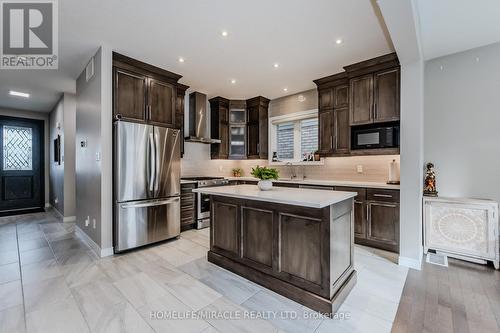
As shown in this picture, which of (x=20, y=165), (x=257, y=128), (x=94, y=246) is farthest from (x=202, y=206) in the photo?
(x=20, y=165)

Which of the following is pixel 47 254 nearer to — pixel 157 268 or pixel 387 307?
pixel 157 268

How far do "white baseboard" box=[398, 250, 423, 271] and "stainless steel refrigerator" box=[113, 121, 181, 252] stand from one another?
131 inches

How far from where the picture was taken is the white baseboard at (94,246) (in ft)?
10.2

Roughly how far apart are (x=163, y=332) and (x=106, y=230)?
199 centimetres

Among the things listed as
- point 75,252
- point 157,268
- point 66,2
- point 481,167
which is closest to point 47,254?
point 75,252

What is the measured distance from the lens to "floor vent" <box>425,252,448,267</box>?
2887 mm

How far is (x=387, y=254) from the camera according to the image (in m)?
3.17

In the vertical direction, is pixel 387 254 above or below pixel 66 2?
below

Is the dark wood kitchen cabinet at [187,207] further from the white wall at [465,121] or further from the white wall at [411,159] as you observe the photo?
the white wall at [465,121]

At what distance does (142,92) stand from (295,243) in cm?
315

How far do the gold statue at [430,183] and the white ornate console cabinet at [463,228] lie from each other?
17cm

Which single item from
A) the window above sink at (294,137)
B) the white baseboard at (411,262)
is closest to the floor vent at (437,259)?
the white baseboard at (411,262)

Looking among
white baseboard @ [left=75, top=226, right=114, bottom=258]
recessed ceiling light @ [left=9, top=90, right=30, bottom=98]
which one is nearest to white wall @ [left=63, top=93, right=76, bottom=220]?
recessed ceiling light @ [left=9, top=90, right=30, bottom=98]

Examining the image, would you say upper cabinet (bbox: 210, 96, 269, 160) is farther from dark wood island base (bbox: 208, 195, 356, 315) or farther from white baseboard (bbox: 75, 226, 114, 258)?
white baseboard (bbox: 75, 226, 114, 258)
